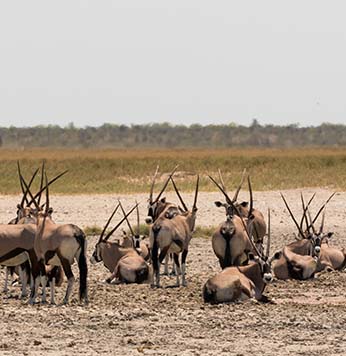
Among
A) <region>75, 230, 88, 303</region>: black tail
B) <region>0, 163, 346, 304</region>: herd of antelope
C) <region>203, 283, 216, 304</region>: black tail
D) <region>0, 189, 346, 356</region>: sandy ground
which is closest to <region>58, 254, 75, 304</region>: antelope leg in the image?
<region>0, 163, 346, 304</region>: herd of antelope

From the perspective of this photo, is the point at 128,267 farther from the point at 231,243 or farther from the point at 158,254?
the point at 231,243

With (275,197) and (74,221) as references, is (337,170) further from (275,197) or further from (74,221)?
(74,221)

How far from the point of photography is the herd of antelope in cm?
1349

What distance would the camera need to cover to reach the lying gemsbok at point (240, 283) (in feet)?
43.5

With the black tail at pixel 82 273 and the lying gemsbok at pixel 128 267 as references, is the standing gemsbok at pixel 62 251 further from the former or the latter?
the lying gemsbok at pixel 128 267

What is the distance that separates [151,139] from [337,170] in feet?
181

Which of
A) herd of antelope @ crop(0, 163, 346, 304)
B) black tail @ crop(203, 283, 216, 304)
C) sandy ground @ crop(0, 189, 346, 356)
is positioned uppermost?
herd of antelope @ crop(0, 163, 346, 304)

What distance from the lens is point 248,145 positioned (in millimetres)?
85250

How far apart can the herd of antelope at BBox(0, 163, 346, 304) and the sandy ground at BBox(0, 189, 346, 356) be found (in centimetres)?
24

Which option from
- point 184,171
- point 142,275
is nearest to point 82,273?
point 142,275

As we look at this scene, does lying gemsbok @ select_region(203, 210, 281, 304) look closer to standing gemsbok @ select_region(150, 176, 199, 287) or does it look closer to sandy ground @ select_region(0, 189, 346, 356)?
sandy ground @ select_region(0, 189, 346, 356)

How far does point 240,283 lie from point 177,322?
152 centimetres

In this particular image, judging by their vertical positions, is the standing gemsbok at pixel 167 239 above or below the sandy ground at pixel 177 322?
above

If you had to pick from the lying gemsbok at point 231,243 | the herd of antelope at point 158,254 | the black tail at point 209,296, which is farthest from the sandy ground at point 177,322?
the lying gemsbok at point 231,243
